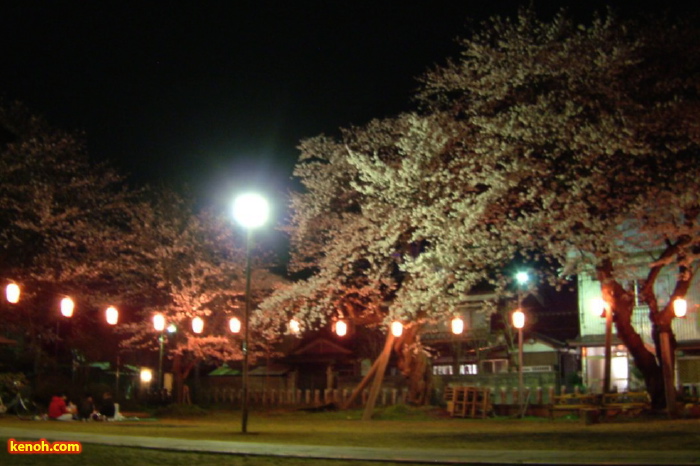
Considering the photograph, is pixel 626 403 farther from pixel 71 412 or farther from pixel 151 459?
pixel 71 412

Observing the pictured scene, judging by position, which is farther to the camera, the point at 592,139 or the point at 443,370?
the point at 443,370

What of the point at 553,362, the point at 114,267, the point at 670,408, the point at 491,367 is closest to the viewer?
the point at 670,408

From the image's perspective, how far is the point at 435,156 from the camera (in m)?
23.2

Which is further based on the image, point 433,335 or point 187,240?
point 433,335

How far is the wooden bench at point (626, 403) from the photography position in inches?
927

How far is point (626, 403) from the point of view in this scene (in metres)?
24.3

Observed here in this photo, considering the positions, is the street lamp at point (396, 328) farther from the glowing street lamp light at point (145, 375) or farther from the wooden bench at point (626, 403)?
the glowing street lamp light at point (145, 375)

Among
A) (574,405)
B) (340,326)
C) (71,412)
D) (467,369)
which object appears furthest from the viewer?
(467,369)

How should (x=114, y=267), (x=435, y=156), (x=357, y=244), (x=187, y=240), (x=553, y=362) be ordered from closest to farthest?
(x=435, y=156) < (x=357, y=244) < (x=114, y=267) < (x=187, y=240) < (x=553, y=362)

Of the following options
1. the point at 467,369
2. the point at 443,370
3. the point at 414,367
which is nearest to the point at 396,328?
the point at 414,367

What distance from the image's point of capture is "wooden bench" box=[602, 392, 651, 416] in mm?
23547

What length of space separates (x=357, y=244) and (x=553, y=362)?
23103 mm

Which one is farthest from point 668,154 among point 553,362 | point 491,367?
point 491,367

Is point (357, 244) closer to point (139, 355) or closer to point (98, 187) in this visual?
point (98, 187)
